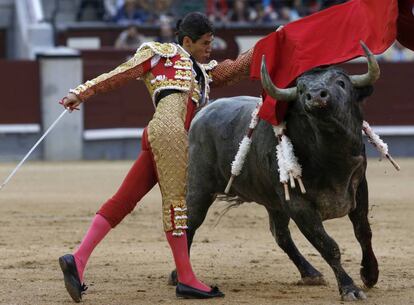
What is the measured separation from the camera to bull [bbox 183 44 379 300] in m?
5.24

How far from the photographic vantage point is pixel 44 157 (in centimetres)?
1460

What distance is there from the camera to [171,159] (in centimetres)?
539

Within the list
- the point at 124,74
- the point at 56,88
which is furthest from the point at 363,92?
the point at 56,88

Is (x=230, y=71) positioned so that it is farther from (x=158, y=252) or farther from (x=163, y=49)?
(x=158, y=252)

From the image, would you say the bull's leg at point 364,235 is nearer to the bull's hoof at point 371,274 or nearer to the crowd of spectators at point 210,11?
the bull's hoof at point 371,274

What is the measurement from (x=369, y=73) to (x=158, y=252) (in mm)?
2398

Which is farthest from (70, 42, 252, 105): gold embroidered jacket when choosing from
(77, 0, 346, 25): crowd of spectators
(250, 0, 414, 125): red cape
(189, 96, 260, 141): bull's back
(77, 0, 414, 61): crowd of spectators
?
(77, 0, 346, 25): crowd of spectators

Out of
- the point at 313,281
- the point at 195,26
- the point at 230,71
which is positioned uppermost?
the point at 195,26

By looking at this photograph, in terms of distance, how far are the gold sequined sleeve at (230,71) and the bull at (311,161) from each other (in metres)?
0.24

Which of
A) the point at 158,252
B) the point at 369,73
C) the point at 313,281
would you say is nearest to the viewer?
the point at 369,73

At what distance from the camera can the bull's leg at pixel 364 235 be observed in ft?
18.8

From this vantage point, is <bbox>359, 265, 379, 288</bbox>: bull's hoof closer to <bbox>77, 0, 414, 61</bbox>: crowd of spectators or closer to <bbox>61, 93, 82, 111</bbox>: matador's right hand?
<bbox>61, 93, 82, 111</bbox>: matador's right hand

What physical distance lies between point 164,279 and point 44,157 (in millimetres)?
8635

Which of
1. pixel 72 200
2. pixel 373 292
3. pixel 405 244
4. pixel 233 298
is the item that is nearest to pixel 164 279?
pixel 233 298
